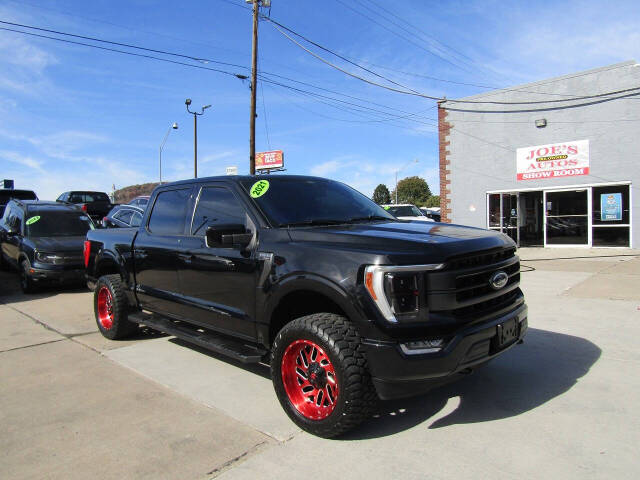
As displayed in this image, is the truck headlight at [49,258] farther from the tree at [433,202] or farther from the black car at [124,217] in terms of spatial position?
the tree at [433,202]

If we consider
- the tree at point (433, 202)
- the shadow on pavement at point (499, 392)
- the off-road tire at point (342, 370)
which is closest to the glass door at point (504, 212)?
the shadow on pavement at point (499, 392)

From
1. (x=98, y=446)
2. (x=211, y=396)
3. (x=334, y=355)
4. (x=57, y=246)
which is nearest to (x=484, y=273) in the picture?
(x=334, y=355)

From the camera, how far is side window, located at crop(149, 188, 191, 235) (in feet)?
15.1

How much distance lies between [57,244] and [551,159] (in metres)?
15.0

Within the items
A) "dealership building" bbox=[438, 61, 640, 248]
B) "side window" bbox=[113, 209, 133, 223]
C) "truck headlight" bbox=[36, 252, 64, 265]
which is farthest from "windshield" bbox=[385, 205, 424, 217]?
"truck headlight" bbox=[36, 252, 64, 265]

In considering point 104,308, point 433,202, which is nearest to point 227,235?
point 104,308

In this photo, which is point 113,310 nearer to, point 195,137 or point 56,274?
point 56,274

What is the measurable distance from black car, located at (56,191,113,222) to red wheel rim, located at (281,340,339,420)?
18739 millimetres

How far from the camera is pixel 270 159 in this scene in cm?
4159

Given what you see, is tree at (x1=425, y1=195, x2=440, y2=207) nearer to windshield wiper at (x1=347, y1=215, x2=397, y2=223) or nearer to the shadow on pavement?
the shadow on pavement

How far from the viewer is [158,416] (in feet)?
11.3

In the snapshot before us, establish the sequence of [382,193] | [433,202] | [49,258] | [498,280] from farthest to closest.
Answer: [382,193], [433,202], [49,258], [498,280]

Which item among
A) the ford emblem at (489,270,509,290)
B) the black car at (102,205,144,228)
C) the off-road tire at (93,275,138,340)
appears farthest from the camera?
the black car at (102,205,144,228)

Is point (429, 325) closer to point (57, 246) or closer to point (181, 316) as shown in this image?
point (181, 316)
